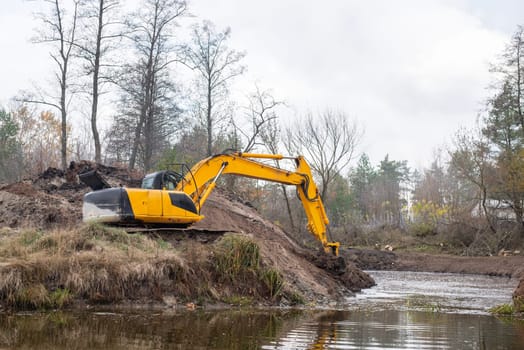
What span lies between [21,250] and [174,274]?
3314mm

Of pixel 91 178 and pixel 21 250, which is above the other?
pixel 91 178

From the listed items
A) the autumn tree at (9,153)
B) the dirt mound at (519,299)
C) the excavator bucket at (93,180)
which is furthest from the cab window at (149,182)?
the autumn tree at (9,153)

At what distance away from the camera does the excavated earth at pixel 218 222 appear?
1795cm

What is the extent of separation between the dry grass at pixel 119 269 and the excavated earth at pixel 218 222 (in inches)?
34.7

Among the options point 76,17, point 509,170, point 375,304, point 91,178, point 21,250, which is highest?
point 76,17

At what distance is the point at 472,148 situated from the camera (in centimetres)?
4241

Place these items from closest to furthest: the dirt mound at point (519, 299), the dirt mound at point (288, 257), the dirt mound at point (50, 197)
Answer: the dirt mound at point (519, 299) → the dirt mound at point (288, 257) → the dirt mound at point (50, 197)

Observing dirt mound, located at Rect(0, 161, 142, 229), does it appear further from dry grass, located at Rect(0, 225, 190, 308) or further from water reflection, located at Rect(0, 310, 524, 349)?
water reflection, located at Rect(0, 310, 524, 349)

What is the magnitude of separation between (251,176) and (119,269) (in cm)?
722

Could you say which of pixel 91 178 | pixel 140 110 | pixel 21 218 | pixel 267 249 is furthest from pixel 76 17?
pixel 267 249

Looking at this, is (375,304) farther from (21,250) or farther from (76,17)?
(76,17)

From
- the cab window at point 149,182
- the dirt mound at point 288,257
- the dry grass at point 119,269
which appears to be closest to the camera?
the dry grass at point 119,269

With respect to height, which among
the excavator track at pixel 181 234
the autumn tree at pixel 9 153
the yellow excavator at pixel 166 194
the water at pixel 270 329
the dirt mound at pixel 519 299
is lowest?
the water at pixel 270 329

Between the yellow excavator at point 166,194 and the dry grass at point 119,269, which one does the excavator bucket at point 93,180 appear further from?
the dry grass at point 119,269
